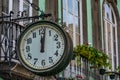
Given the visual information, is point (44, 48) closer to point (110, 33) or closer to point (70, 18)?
point (70, 18)

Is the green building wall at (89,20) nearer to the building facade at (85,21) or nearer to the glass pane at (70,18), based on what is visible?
the building facade at (85,21)

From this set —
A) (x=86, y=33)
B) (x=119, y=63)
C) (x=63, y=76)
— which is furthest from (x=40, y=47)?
(x=119, y=63)

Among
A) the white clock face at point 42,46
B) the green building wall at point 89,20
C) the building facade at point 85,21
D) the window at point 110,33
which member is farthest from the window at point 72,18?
the white clock face at point 42,46

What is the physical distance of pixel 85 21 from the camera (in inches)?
683

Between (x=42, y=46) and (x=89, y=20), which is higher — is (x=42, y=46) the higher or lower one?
the lower one

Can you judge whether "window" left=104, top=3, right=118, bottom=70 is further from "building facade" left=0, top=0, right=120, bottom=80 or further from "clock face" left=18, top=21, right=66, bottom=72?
"clock face" left=18, top=21, right=66, bottom=72

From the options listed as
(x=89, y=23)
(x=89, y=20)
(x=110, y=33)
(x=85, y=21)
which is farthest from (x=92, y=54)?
(x=110, y=33)

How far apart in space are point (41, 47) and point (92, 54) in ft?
23.3

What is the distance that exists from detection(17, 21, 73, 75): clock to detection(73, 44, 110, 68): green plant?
19.6ft

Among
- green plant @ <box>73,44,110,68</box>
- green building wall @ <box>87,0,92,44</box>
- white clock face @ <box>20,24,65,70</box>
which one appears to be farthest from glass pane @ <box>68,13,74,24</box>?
white clock face @ <box>20,24,65,70</box>

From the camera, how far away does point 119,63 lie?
20156 mm

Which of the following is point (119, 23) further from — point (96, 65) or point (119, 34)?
point (96, 65)

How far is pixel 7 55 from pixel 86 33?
770 centimetres

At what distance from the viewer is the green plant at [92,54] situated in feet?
49.6
